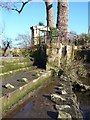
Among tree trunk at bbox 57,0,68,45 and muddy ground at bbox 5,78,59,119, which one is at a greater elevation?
tree trunk at bbox 57,0,68,45

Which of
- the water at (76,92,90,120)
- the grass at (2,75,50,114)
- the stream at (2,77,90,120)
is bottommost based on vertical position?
the water at (76,92,90,120)

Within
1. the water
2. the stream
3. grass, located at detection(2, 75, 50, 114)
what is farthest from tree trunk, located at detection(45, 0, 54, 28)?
the stream

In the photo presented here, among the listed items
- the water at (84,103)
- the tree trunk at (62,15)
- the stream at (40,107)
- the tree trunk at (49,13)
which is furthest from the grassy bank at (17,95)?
the tree trunk at (49,13)

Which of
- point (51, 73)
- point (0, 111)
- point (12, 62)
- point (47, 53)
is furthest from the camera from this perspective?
point (47, 53)

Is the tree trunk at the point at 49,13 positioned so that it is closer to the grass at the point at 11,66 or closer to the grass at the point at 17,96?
the grass at the point at 11,66

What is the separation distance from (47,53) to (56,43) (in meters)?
0.68

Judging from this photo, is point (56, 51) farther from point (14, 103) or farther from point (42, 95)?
point (14, 103)

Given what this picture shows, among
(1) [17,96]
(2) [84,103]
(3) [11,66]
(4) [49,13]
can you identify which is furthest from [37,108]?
(4) [49,13]

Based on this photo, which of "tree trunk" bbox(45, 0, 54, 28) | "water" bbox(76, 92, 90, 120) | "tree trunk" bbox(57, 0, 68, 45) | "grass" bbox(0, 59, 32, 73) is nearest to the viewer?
"water" bbox(76, 92, 90, 120)

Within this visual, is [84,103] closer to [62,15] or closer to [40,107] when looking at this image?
[40,107]

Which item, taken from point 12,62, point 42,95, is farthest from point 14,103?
point 12,62

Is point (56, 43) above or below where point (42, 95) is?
above

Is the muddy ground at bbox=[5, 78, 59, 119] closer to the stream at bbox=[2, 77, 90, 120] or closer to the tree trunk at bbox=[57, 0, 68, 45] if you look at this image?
the stream at bbox=[2, 77, 90, 120]

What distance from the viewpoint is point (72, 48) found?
15742 mm
